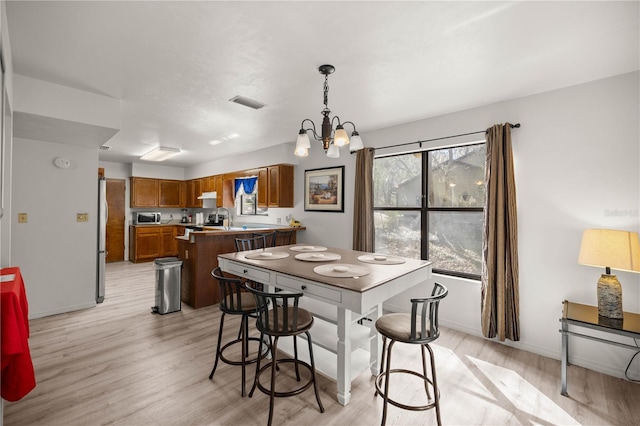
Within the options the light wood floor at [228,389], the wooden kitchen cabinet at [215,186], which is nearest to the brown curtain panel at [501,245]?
the light wood floor at [228,389]

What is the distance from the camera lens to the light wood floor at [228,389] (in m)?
1.91

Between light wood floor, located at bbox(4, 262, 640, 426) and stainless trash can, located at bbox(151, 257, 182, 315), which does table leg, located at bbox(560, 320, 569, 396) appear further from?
stainless trash can, located at bbox(151, 257, 182, 315)

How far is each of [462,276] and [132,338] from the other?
3652 millimetres

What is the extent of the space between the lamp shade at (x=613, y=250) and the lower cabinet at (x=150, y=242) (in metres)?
7.88

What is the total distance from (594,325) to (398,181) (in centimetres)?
242

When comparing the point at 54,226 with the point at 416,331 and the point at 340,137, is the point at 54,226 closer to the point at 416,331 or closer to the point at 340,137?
the point at 340,137

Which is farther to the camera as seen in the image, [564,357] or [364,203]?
[364,203]

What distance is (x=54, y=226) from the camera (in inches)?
144

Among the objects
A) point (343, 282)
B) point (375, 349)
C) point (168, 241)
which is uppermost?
point (343, 282)

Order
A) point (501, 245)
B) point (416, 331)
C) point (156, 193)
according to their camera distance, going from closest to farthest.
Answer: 1. point (416, 331)
2. point (501, 245)
3. point (156, 193)

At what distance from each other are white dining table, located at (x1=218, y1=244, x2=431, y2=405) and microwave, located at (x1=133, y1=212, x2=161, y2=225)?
564cm

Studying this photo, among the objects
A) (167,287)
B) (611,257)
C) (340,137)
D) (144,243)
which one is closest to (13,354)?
(340,137)

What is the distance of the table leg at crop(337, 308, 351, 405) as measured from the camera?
6.57 ft

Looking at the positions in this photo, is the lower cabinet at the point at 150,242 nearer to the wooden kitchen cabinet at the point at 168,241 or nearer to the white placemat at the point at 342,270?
the wooden kitchen cabinet at the point at 168,241
